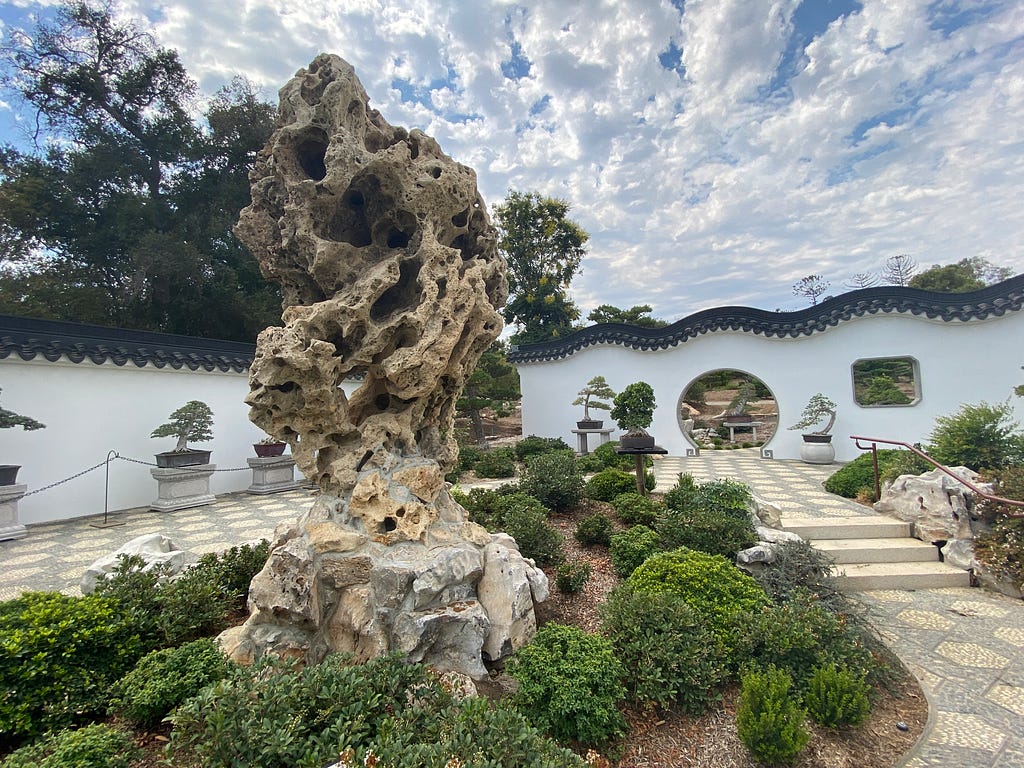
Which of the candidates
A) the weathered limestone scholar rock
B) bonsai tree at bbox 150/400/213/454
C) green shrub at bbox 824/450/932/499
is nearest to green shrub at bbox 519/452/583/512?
the weathered limestone scholar rock

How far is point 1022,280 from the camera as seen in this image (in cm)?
1001

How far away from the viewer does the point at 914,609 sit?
4.55 m

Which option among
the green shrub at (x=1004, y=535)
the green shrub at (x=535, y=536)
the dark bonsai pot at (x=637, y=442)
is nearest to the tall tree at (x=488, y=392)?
the dark bonsai pot at (x=637, y=442)

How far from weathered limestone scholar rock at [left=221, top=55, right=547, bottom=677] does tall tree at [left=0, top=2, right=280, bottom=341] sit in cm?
1043

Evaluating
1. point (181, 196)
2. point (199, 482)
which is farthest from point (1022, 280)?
point (181, 196)

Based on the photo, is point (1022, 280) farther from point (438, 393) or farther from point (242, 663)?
→ point (242, 663)

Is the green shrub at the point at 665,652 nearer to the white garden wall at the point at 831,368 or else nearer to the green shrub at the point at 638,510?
the green shrub at the point at 638,510

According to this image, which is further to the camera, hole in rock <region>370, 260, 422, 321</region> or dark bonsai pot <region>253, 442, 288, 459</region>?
dark bonsai pot <region>253, 442, 288, 459</region>

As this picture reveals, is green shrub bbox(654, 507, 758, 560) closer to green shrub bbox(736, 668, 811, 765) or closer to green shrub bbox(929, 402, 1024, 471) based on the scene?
green shrub bbox(736, 668, 811, 765)

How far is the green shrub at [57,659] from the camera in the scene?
2467 mm

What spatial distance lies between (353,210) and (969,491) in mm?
7886

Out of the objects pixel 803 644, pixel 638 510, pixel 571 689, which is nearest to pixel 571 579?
pixel 571 689

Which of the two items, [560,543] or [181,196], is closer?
[560,543]

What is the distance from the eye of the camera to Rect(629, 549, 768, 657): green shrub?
3.36 meters
